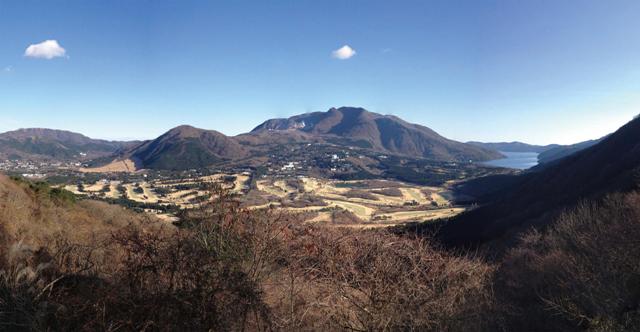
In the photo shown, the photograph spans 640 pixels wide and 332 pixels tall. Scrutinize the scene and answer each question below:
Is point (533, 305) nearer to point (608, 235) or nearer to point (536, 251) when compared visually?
point (608, 235)

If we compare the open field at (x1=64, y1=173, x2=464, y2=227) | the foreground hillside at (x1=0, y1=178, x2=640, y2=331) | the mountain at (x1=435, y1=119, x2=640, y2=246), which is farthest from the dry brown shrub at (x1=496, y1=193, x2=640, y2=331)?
the open field at (x1=64, y1=173, x2=464, y2=227)

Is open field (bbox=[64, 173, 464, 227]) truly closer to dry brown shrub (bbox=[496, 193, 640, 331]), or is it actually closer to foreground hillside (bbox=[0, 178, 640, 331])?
dry brown shrub (bbox=[496, 193, 640, 331])

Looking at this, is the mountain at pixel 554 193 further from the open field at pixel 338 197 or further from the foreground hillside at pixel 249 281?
the foreground hillside at pixel 249 281

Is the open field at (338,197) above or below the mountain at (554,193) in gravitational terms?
below

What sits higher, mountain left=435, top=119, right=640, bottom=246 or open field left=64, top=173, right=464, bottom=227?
mountain left=435, top=119, right=640, bottom=246

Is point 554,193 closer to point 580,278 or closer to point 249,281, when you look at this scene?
point 580,278

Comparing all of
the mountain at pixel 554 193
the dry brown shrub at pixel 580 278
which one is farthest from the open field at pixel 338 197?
the dry brown shrub at pixel 580 278

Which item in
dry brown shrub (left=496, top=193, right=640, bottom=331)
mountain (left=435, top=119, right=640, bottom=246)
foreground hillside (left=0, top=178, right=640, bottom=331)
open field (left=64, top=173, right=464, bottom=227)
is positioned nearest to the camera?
foreground hillside (left=0, top=178, right=640, bottom=331)
